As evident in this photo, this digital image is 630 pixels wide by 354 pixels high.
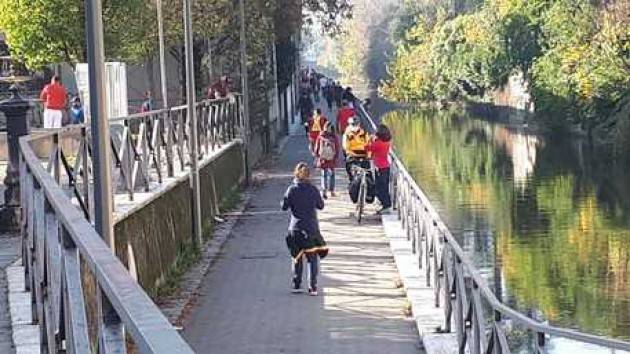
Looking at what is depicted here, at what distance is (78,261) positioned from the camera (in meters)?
4.90

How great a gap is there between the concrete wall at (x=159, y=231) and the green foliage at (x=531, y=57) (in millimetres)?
32009

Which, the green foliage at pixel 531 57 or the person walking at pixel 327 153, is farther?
the green foliage at pixel 531 57

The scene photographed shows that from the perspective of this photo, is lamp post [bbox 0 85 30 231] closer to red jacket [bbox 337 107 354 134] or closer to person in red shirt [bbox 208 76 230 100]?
person in red shirt [bbox 208 76 230 100]

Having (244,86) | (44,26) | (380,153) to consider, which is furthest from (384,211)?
(44,26)

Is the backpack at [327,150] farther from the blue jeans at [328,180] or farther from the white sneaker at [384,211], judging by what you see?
the white sneaker at [384,211]

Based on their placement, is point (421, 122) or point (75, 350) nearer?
point (75, 350)

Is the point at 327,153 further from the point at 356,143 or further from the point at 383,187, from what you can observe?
the point at 383,187

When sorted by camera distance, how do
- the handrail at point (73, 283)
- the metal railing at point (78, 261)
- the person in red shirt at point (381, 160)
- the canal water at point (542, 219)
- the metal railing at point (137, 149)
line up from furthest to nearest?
the person in red shirt at point (381, 160), the canal water at point (542, 219), the metal railing at point (137, 149), the metal railing at point (78, 261), the handrail at point (73, 283)

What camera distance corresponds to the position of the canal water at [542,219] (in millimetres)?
20875

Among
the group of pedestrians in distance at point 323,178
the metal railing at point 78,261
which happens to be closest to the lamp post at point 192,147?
the group of pedestrians in distance at point 323,178

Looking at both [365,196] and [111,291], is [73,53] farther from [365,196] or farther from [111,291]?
[111,291]

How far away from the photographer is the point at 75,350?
4.68 meters

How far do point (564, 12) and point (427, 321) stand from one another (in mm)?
47458

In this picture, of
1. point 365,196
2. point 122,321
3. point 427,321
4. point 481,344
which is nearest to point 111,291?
point 122,321
